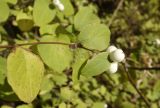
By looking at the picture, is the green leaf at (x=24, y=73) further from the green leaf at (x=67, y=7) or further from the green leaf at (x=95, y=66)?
the green leaf at (x=67, y=7)

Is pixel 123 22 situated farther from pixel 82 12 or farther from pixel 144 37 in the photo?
pixel 82 12

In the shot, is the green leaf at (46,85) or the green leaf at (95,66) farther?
the green leaf at (46,85)

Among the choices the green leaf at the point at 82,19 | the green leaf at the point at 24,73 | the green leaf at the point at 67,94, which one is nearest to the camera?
the green leaf at the point at 24,73

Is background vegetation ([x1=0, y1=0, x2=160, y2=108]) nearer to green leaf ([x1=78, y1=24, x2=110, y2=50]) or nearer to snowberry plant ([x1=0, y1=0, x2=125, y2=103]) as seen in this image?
snowberry plant ([x1=0, y1=0, x2=125, y2=103])

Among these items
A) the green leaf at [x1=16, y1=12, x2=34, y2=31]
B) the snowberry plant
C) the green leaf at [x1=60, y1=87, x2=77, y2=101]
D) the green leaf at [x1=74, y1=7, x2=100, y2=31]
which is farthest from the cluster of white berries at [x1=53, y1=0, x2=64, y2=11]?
the green leaf at [x1=60, y1=87, x2=77, y2=101]

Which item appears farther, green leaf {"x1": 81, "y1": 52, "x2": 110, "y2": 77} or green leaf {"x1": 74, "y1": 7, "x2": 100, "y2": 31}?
green leaf {"x1": 74, "y1": 7, "x2": 100, "y2": 31}

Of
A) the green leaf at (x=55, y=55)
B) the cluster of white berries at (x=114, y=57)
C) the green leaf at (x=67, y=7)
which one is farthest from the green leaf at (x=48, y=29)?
the cluster of white berries at (x=114, y=57)
